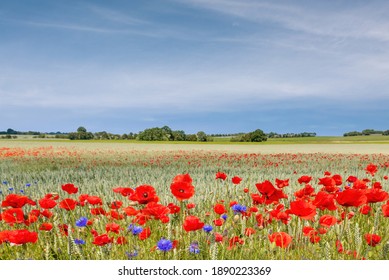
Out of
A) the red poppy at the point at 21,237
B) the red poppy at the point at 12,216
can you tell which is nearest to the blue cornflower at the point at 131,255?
the red poppy at the point at 21,237

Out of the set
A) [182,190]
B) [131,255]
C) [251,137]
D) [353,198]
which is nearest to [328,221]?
[353,198]

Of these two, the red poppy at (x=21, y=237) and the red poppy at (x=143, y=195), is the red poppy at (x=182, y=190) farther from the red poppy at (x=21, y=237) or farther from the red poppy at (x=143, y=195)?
the red poppy at (x=21, y=237)

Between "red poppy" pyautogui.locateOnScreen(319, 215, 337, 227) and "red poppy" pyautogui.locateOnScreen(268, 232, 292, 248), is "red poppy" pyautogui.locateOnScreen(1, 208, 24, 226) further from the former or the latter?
"red poppy" pyautogui.locateOnScreen(319, 215, 337, 227)

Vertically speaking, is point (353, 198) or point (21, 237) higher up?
point (353, 198)

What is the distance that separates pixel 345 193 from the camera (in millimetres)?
2656

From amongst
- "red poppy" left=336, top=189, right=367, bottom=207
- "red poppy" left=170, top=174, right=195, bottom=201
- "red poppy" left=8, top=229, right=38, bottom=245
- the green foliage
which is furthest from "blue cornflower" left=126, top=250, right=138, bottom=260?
the green foliage

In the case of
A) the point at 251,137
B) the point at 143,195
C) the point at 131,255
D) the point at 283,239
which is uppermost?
the point at 251,137

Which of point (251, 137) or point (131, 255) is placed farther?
point (251, 137)

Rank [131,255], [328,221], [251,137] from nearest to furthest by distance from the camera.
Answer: [328,221] → [131,255] → [251,137]

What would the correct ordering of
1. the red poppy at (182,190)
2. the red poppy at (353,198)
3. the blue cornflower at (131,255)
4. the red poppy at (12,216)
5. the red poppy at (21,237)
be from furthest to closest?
the red poppy at (12,216) → the blue cornflower at (131,255) → the red poppy at (182,190) → the red poppy at (353,198) → the red poppy at (21,237)

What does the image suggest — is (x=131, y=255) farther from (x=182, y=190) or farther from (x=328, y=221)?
(x=328, y=221)
